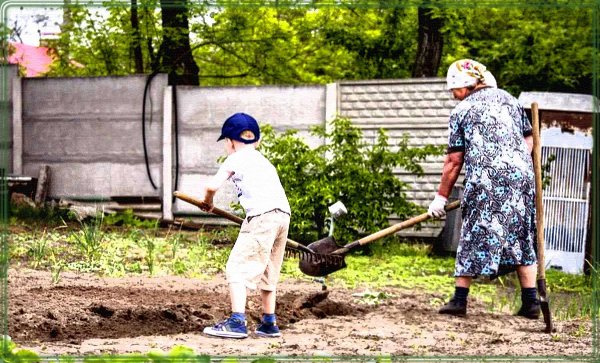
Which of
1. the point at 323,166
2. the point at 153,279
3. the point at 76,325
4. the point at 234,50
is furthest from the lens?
the point at 234,50

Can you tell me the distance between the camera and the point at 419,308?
7238 mm

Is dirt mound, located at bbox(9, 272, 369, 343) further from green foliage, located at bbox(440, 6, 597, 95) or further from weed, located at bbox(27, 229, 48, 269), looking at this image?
green foliage, located at bbox(440, 6, 597, 95)

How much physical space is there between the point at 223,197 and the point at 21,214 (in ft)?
8.12

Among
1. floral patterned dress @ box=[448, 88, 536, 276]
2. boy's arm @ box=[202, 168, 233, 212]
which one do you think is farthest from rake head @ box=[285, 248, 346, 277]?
boy's arm @ box=[202, 168, 233, 212]

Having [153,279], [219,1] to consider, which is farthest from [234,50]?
[153,279]

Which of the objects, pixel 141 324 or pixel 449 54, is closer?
pixel 141 324

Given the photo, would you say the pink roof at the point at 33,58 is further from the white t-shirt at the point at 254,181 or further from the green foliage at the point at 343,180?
the white t-shirt at the point at 254,181

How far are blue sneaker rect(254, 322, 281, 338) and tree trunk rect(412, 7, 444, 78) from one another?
8.94 m

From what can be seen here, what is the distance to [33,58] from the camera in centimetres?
1778

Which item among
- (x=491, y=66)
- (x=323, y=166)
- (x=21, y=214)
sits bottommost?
(x=21, y=214)

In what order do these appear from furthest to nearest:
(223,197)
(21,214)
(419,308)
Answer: (223,197) < (21,214) < (419,308)

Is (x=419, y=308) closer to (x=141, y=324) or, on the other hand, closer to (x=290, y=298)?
(x=290, y=298)

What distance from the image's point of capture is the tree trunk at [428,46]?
46.8 feet

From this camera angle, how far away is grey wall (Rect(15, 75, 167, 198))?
1434 centimetres
